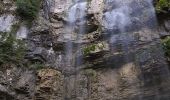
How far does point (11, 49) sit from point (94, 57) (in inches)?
124

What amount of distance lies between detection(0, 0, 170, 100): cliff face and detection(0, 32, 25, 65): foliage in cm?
24

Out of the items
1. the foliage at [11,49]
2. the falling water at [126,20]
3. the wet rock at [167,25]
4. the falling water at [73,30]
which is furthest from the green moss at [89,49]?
the wet rock at [167,25]

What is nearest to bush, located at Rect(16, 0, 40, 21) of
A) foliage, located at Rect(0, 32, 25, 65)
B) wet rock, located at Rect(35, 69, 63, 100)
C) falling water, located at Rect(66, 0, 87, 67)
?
foliage, located at Rect(0, 32, 25, 65)

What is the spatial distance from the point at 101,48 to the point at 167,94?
279cm

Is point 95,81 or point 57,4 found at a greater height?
point 57,4

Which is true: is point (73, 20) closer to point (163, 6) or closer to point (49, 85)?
point (49, 85)

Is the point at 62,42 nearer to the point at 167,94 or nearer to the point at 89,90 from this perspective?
the point at 89,90

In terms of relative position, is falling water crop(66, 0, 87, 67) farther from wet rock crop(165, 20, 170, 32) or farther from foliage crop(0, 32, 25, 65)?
wet rock crop(165, 20, 170, 32)

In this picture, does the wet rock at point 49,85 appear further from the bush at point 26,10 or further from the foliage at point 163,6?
the foliage at point 163,6

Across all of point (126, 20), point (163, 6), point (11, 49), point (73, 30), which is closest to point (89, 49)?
point (73, 30)

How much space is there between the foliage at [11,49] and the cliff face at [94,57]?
0.24 metres

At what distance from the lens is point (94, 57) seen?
424 inches

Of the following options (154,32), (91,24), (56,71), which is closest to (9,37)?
(56,71)

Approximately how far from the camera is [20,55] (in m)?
11.2
